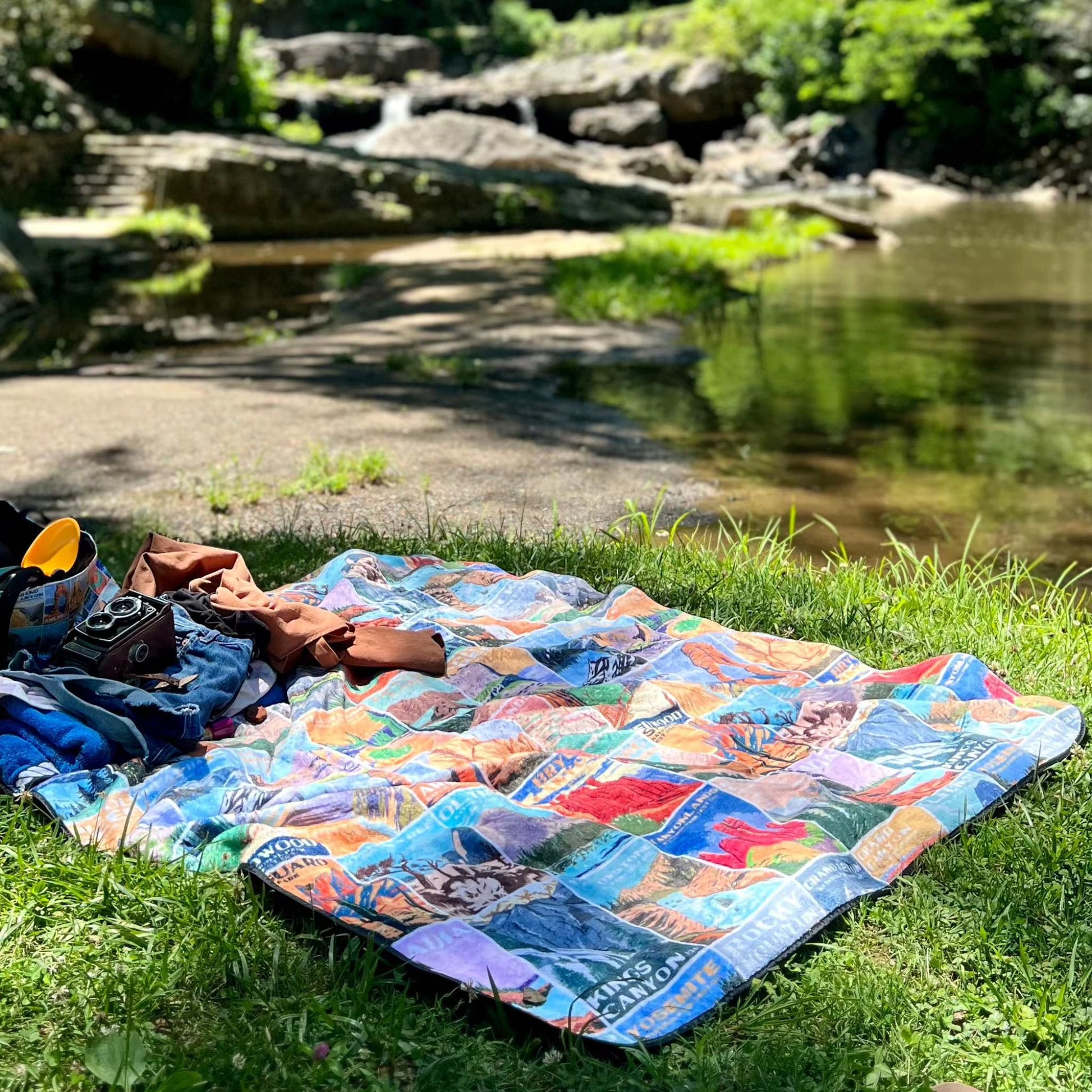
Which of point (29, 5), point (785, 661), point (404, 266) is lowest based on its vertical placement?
point (404, 266)

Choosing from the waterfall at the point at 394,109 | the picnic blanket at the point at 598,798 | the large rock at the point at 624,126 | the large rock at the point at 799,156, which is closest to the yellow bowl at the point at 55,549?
the picnic blanket at the point at 598,798

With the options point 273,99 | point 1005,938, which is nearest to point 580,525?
point 1005,938

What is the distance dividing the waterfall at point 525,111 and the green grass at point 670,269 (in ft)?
45.9

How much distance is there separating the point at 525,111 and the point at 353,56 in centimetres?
578

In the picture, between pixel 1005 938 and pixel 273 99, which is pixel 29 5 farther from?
pixel 1005 938

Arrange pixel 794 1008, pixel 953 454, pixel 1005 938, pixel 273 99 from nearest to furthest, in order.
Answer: pixel 794 1008, pixel 1005 938, pixel 953 454, pixel 273 99

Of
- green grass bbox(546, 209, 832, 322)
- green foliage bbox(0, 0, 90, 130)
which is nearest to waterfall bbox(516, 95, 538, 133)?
green foliage bbox(0, 0, 90, 130)

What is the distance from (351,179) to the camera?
1700 centimetres

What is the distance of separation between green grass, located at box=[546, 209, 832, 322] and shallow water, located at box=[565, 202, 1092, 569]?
0.50m

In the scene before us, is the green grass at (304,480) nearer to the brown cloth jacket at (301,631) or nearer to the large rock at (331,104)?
the brown cloth jacket at (301,631)

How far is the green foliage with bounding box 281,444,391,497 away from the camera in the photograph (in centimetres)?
541

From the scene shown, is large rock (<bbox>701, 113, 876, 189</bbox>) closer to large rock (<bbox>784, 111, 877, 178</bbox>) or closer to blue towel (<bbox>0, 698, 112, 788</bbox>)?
large rock (<bbox>784, 111, 877, 178</bbox>)

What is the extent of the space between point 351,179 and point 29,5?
16.0 ft

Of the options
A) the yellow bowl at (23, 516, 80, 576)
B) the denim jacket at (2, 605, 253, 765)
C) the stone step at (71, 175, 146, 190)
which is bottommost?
the stone step at (71, 175, 146, 190)
